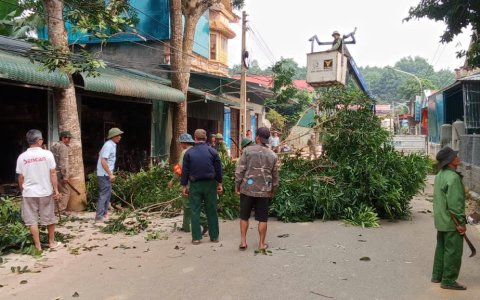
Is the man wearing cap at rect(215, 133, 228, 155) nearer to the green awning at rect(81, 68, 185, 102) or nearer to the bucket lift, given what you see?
the green awning at rect(81, 68, 185, 102)

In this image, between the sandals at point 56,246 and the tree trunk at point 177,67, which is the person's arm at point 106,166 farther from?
the tree trunk at point 177,67

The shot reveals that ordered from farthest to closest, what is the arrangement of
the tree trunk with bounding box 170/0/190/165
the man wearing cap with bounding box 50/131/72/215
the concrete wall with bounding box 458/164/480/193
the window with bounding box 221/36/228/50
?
1. the window with bounding box 221/36/228/50
2. the tree trunk with bounding box 170/0/190/165
3. the concrete wall with bounding box 458/164/480/193
4. the man wearing cap with bounding box 50/131/72/215

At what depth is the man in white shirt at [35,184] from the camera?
20.7ft

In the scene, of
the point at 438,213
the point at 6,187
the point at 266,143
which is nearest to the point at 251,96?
the point at 6,187

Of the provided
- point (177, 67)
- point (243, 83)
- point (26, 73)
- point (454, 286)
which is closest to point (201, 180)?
point (454, 286)

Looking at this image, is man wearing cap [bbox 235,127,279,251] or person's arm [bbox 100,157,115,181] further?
person's arm [bbox 100,157,115,181]

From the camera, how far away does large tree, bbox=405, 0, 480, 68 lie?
13156 mm

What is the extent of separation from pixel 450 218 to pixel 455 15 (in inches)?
415

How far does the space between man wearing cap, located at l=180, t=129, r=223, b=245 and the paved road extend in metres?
0.33

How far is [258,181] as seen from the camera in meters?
6.49

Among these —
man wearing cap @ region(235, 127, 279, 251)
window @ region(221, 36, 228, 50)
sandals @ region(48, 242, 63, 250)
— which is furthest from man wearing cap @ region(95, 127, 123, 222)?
window @ region(221, 36, 228, 50)

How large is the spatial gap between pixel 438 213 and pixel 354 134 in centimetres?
447

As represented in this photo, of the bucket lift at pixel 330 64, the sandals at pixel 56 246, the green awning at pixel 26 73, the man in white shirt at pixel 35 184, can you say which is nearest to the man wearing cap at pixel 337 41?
the bucket lift at pixel 330 64

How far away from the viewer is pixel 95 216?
8891 millimetres
